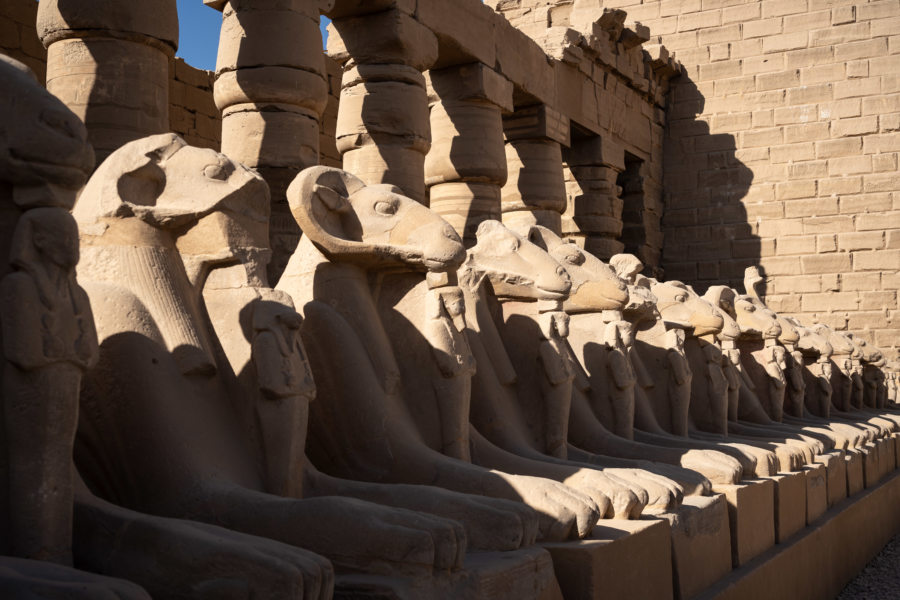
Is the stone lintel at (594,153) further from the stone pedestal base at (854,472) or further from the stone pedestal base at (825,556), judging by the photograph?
the stone pedestal base at (854,472)

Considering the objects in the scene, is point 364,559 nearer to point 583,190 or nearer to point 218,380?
point 218,380

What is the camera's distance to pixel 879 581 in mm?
6590

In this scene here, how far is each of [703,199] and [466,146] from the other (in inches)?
242

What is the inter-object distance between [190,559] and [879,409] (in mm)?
11279

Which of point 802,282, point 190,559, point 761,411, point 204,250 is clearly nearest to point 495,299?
point 204,250

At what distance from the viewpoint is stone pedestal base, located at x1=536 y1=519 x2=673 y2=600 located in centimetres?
320

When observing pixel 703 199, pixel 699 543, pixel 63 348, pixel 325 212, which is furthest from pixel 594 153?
pixel 63 348

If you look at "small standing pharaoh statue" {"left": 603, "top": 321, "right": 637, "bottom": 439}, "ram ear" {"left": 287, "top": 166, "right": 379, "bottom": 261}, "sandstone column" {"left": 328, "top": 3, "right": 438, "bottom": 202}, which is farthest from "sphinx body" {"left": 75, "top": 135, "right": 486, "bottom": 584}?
"sandstone column" {"left": 328, "top": 3, "right": 438, "bottom": 202}

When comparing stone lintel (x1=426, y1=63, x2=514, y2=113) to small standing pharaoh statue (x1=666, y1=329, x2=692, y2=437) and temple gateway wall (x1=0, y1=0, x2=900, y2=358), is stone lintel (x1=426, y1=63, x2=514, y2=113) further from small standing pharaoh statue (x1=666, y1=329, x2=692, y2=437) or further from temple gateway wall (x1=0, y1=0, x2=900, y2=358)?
small standing pharaoh statue (x1=666, y1=329, x2=692, y2=437)

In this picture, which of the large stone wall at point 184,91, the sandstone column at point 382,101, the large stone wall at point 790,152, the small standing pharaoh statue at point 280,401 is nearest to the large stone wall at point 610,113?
the large stone wall at point 790,152

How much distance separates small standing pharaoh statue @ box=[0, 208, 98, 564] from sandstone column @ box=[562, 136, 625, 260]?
1172cm

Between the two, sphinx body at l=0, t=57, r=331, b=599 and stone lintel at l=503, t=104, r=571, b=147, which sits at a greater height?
stone lintel at l=503, t=104, r=571, b=147

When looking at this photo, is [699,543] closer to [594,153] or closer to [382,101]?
[382,101]

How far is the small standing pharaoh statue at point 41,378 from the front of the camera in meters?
2.22
